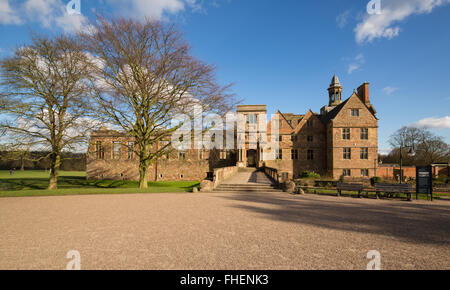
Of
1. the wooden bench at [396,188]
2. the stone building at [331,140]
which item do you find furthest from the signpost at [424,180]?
the stone building at [331,140]

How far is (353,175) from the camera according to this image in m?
30.1

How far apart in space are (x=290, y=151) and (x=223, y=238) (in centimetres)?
3092

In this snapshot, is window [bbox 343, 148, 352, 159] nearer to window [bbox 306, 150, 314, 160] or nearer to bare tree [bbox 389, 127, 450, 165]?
window [bbox 306, 150, 314, 160]

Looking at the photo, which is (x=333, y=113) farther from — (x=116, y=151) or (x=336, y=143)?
(x=116, y=151)

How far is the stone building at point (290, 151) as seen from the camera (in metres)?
30.6

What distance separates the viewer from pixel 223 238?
539 cm

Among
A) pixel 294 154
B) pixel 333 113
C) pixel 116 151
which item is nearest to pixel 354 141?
pixel 333 113

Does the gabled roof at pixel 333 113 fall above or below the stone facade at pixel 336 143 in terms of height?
above

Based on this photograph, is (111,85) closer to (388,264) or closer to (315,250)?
(315,250)

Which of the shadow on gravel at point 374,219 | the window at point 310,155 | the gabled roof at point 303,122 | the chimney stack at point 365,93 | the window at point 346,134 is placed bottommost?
the shadow on gravel at point 374,219

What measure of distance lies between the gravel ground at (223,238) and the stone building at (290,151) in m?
23.5

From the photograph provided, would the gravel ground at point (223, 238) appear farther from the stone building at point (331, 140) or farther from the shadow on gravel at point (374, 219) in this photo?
the stone building at point (331, 140)
